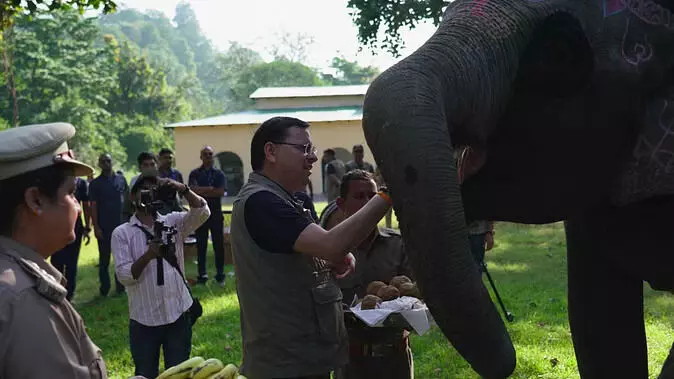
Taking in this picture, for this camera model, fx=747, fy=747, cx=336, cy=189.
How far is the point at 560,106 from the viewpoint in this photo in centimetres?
236

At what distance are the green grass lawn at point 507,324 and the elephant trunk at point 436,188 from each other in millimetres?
1539

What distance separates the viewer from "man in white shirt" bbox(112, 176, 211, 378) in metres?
5.04

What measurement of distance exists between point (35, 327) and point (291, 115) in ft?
93.9

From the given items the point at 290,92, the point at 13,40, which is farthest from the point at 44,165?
the point at 13,40

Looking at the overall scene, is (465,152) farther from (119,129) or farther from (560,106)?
(119,129)

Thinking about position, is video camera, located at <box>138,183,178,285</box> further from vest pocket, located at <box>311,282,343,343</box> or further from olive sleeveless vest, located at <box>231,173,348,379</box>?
vest pocket, located at <box>311,282,343,343</box>

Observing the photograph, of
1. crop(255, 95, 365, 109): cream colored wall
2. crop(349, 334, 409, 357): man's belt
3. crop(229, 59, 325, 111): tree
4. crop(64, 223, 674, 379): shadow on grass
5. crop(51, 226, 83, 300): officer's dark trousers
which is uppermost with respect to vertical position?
crop(229, 59, 325, 111): tree

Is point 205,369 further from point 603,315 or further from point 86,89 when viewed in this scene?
point 86,89

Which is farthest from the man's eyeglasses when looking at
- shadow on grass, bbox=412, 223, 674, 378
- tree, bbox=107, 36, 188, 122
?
tree, bbox=107, 36, 188, 122

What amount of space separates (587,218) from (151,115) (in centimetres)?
5883

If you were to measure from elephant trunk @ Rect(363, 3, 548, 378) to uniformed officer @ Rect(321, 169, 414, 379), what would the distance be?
6.63 ft

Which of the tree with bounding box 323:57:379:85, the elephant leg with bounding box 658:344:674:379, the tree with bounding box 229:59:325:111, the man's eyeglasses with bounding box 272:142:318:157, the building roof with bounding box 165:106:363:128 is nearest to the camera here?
the elephant leg with bounding box 658:344:674:379

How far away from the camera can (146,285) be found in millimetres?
5082

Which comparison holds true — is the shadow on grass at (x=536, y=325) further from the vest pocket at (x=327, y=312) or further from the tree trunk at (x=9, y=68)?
the tree trunk at (x=9, y=68)
